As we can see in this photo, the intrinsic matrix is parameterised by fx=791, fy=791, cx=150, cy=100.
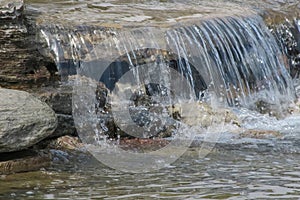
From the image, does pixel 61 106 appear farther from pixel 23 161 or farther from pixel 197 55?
pixel 197 55

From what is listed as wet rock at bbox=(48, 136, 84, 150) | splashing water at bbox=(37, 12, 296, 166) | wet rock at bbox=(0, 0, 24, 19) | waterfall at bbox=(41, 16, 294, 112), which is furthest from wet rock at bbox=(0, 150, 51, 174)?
waterfall at bbox=(41, 16, 294, 112)

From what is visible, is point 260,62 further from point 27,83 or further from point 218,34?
point 27,83

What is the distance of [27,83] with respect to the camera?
8078 mm

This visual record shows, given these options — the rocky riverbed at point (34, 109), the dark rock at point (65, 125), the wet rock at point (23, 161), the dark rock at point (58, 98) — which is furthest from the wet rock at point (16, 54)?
the wet rock at point (23, 161)

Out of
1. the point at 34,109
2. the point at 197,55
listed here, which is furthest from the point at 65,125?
the point at 197,55

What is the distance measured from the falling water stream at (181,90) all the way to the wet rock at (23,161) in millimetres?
126

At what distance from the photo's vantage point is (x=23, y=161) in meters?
7.00

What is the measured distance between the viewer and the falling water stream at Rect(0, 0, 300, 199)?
21.3 feet

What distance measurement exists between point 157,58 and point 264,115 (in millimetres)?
1516

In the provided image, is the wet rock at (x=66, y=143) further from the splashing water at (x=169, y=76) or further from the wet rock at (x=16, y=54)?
the wet rock at (x=16, y=54)

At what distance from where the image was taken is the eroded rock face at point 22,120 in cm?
681

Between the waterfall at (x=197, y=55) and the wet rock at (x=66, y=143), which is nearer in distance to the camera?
the wet rock at (x=66, y=143)

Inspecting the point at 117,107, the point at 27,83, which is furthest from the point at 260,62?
the point at 27,83

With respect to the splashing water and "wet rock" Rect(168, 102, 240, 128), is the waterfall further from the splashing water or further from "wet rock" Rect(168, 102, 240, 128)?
"wet rock" Rect(168, 102, 240, 128)
